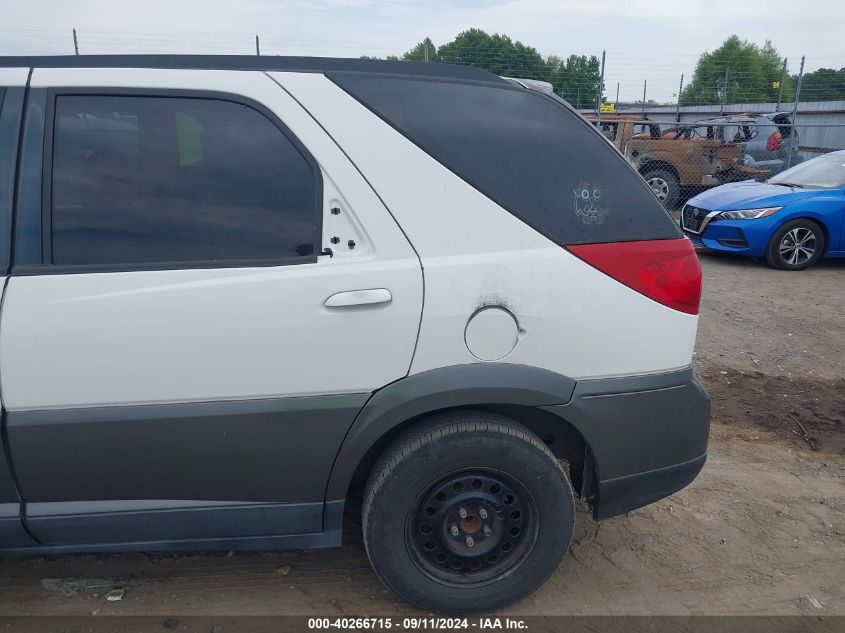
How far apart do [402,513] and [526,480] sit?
17.9 inches

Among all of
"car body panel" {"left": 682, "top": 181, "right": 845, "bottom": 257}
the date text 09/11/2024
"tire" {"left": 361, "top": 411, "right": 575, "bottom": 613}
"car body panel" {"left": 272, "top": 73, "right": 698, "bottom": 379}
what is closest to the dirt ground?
the date text 09/11/2024

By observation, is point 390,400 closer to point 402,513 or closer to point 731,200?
point 402,513

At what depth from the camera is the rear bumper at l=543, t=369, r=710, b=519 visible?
95.3 inches

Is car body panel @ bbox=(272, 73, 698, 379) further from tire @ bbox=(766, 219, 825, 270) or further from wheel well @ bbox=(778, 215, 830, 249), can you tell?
wheel well @ bbox=(778, 215, 830, 249)

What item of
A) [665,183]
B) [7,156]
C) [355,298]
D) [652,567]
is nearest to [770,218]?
[665,183]

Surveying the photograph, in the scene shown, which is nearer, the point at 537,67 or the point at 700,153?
the point at 700,153

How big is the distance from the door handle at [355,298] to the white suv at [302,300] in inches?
0.6

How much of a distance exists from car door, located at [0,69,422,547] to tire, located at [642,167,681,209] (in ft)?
38.1

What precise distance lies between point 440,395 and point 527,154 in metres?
0.89

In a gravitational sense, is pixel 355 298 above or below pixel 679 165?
below

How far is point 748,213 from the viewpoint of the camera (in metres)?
8.45

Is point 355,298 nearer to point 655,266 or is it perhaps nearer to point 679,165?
point 655,266

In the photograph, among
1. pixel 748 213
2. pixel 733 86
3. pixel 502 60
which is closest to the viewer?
pixel 748 213

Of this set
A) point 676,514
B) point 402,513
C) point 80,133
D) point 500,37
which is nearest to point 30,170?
point 80,133
